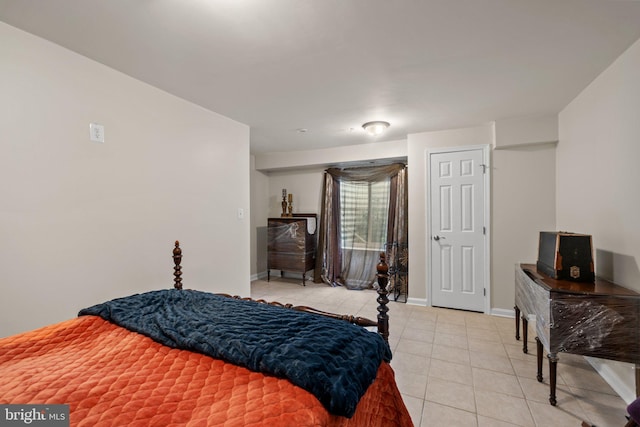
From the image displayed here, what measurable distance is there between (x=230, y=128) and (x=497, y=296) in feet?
12.2

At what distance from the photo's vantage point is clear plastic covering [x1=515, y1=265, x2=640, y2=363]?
1656mm

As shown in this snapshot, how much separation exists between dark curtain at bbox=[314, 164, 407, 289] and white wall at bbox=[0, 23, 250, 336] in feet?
7.84

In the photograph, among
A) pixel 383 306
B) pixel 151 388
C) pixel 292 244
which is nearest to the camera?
pixel 151 388

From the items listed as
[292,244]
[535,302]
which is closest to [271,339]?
[535,302]

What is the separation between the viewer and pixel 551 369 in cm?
180

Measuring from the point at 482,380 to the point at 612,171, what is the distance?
181cm

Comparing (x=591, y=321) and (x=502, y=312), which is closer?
(x=591, y=321)

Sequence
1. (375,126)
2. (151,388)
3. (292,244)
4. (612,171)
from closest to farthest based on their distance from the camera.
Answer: (151,388) → (612,171) → (375,126) → (292,244)

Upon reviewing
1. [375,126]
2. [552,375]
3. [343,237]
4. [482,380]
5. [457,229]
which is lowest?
[482,380]

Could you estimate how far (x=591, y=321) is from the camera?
172cm

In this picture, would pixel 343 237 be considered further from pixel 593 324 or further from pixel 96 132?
pixel 96 132
